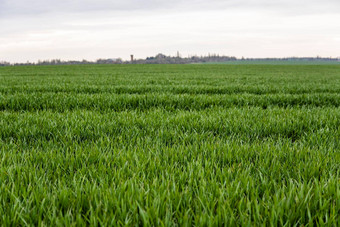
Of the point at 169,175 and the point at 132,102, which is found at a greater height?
the point at 132,102

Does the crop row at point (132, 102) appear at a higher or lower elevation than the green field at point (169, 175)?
higher

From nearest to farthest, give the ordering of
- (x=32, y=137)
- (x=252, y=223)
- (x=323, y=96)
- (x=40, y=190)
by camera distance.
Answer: (x=252, y=223), (x=40, y=190), (x=32, y=137), (x=323, y=96)

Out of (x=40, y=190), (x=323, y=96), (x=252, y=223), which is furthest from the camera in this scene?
(x=323, y=96)

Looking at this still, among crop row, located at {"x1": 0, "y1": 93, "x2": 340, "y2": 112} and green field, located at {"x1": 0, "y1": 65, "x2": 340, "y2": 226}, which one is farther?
crop row, located at {"x1": 0, "y1": 93, "x2": 340, "y2": 112}

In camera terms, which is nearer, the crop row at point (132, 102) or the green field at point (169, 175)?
the green field at point (169, 175)

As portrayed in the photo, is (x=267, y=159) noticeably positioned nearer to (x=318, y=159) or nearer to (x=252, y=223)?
(x=318, y=159)

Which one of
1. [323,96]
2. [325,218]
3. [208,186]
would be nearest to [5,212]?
[208,186]

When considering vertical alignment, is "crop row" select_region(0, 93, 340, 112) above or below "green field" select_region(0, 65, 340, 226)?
above

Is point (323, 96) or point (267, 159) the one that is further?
point (323, 96)

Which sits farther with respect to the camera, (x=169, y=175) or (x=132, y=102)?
(x=132, y=102)

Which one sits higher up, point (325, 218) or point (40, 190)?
point (40, 190)

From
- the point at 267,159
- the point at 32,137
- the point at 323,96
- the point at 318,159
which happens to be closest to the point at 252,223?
the point at 267,159

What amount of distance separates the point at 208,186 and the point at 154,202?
497mm

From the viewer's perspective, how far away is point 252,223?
1.50 metres
